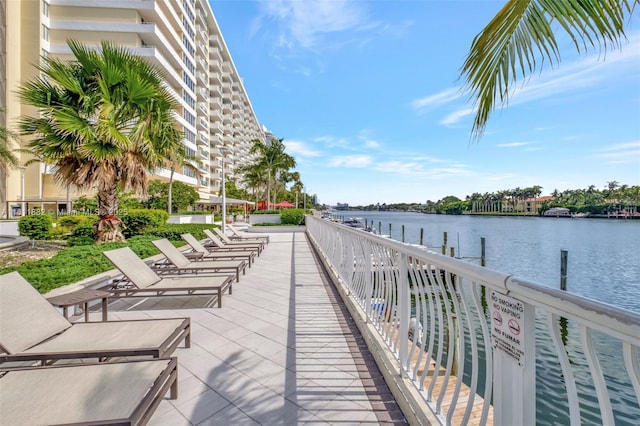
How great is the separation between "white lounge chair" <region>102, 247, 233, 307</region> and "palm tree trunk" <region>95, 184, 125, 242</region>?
18.6ft

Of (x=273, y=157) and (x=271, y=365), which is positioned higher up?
(x=273, y=157)

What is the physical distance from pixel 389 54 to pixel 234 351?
8059 millimetres

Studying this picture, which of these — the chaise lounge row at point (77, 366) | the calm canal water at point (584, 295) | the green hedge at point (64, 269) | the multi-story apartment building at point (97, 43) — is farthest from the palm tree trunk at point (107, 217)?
the multi-story apartment building at point (97, 43)

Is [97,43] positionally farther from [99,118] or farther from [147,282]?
[147,282]

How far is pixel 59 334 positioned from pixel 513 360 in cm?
333

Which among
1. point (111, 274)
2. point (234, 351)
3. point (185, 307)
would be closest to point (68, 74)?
point (111, 274)

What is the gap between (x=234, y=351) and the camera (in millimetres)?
3266

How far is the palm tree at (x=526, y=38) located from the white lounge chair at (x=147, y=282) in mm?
3782

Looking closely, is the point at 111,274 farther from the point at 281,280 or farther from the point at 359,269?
the point at 359,269

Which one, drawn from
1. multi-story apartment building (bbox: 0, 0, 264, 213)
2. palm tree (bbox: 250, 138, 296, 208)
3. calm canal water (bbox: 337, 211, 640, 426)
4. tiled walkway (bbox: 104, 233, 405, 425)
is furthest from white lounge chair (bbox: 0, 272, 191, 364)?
palm tree (bbox: 250, 138, 296, 208)

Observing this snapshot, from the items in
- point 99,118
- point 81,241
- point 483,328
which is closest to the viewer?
point 483,328

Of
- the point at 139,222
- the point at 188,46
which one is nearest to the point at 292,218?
the point at 139,222

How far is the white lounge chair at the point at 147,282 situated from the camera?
448cm

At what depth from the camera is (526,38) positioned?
2.42 metres
